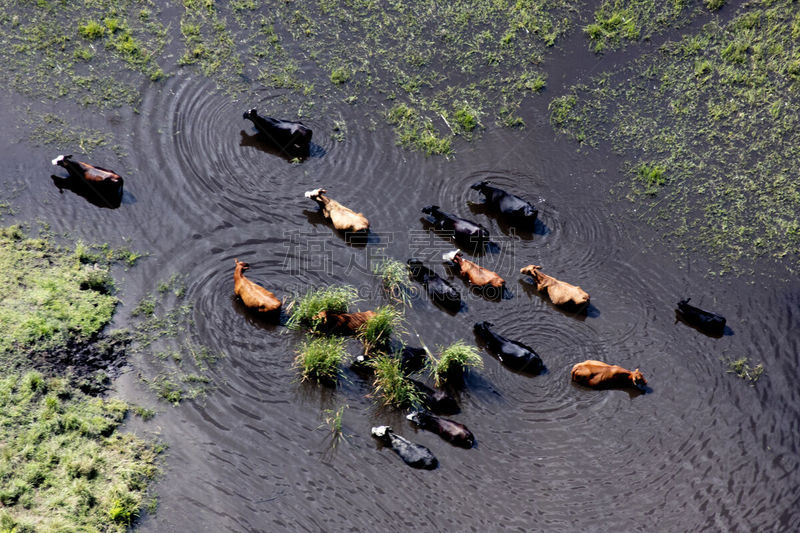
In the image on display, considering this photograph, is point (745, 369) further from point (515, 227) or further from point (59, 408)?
point (59, 408)

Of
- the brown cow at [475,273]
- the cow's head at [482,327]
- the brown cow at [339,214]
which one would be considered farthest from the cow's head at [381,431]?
the brown cow at [339,214]

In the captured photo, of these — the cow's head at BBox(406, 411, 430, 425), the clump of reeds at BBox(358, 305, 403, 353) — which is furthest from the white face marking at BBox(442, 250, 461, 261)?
the cow's head at BBox(406, 411, 430, 425)

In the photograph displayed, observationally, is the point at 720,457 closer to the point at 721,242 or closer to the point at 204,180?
the point at 721,242

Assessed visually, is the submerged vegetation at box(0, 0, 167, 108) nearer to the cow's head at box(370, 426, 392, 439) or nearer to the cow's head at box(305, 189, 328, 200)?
the cow's head at box(305, 189, 328, 200)

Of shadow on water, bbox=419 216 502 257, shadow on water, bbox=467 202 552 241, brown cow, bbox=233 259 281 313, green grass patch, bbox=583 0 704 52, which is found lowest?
brown cow, bbox=233 259 281 313

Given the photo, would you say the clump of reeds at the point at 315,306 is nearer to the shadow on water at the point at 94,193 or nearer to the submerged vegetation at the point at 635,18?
the shadow on water at the point at 94,193

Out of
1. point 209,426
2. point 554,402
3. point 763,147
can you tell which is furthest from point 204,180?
point 763,147

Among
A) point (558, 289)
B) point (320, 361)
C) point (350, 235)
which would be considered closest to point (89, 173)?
point (350, 235)
